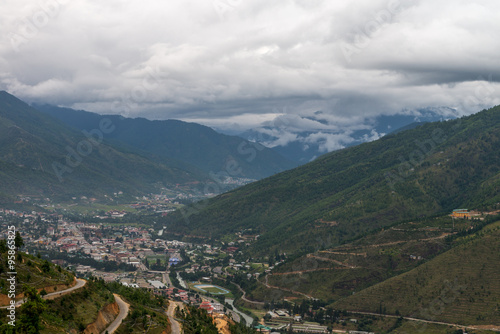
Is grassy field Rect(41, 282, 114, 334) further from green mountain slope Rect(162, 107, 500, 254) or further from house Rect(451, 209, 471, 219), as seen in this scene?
house Rect(451, 209, 471, 219)

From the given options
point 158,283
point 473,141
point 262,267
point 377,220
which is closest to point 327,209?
point 377,220

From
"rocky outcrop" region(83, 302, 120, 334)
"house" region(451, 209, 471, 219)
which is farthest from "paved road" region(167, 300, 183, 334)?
"house" region(451, 209, 471, 219)

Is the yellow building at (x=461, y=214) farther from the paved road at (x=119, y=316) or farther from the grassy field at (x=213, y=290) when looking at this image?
the paved road at (x=119, y=316)

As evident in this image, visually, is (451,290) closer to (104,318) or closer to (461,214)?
(461,214)

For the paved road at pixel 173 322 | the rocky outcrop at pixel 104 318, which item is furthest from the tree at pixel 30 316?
the paved road at pixel 173 322

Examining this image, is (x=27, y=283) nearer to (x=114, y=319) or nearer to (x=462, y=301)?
(x=114, y=319)
